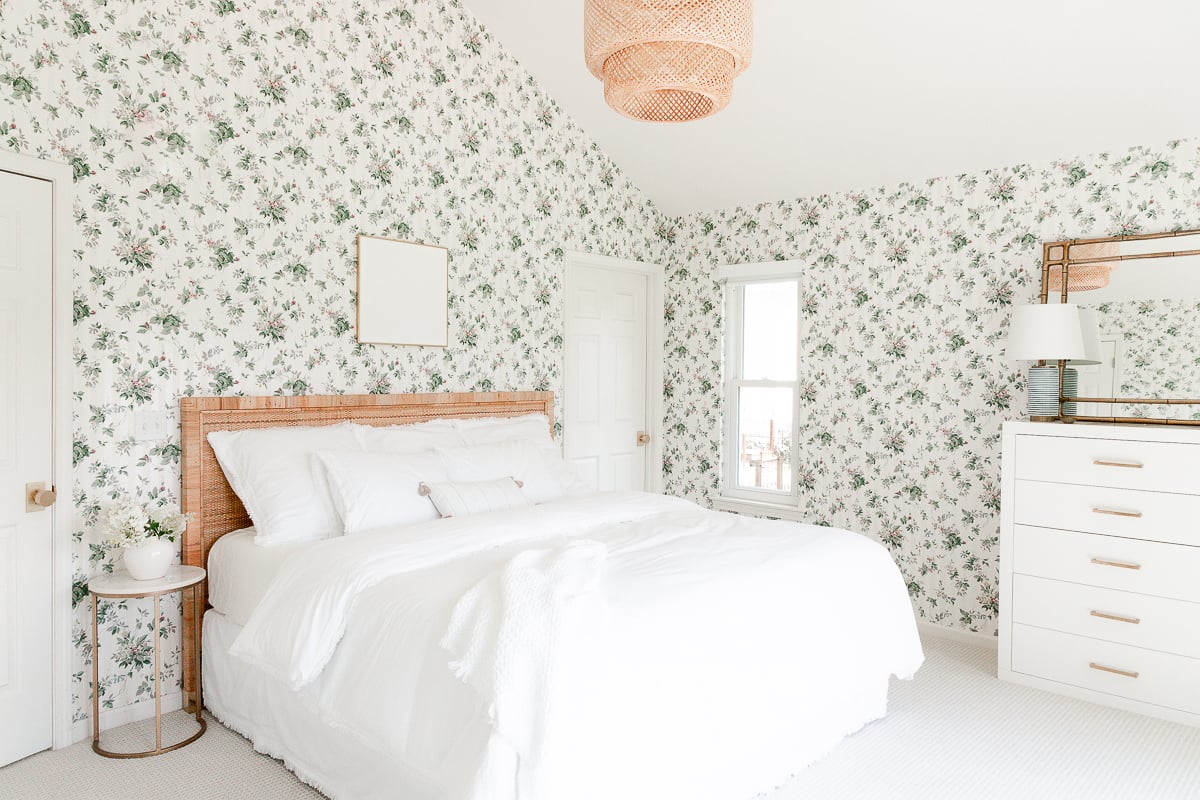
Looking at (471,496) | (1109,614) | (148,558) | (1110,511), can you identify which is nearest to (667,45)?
(471,496)

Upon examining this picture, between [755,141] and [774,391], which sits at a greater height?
[755,141]

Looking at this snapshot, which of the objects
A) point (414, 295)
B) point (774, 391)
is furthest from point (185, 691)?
point (774, 391)

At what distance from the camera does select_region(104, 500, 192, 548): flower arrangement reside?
2707 millimetres

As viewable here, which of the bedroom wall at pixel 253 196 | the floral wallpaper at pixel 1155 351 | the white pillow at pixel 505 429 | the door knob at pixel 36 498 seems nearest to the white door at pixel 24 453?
the door knob at pixel 36 498

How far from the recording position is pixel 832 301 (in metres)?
4.47

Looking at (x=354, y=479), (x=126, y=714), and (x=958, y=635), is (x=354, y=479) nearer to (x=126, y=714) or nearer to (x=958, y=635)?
(x=126, y=714)

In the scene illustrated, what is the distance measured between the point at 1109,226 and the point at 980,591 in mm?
1804

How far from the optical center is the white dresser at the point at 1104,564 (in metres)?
3.09

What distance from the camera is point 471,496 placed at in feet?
10.4

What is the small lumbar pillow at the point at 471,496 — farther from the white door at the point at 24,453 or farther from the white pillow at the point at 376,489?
the white door at the point at 24,453

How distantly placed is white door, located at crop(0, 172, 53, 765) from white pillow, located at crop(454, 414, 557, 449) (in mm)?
1667

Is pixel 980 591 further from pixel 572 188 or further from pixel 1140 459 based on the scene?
pixel 572 188

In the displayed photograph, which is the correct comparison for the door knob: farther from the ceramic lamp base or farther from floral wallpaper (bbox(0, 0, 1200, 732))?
the ceramic lamp base

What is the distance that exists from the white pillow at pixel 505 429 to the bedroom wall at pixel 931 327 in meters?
1.56
